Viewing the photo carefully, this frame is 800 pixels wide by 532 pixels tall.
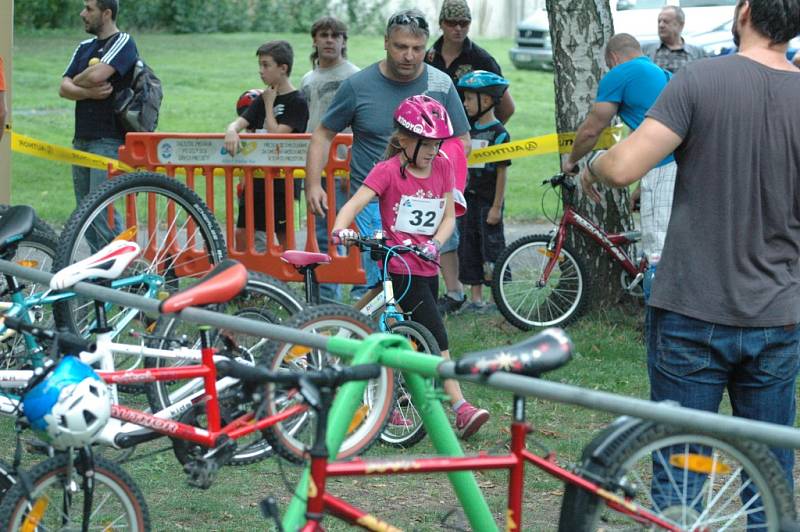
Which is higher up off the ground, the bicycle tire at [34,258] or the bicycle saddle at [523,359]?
the bicycle saddle at [523,359]

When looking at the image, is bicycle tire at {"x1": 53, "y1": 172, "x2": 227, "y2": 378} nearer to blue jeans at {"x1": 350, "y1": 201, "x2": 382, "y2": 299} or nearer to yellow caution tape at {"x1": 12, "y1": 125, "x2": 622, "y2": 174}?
blue jeans at {"x1": 350, "y1": 201, "x2": 382, "y2": 299}

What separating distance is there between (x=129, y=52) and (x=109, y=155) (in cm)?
75

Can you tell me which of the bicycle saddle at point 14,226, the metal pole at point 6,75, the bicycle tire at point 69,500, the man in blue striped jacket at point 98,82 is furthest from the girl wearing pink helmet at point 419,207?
the metal pole at point 6,75

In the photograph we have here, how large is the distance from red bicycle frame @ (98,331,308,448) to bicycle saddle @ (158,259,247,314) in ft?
1.71

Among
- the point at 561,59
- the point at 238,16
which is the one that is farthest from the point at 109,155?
the point at 238,16

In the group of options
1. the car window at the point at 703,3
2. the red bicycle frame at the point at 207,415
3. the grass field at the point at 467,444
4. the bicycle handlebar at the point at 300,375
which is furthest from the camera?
the car window at the point at 703,3

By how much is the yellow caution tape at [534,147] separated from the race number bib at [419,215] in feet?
9.63

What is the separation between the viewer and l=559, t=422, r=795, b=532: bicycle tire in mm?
3490

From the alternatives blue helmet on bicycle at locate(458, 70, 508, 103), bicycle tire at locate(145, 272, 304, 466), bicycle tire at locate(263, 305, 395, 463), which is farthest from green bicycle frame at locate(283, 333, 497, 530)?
blue helmet on bicycle at locate(458, 70, 508, 103)

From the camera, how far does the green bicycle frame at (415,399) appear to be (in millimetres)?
3539

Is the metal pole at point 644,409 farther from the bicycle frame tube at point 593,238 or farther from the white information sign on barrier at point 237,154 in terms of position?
the white information sign on barrier at point 237,154

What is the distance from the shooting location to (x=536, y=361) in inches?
138

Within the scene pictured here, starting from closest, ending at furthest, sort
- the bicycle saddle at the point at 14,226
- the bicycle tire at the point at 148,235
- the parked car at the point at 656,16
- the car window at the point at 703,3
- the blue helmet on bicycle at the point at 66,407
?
the blue helmet on bicycle at the point at 66,407
the bicycle saddle at the point at 14,226
the bicycle tire at the point at 148,235
the parked car at the point at 656,16
the car window at the point at 703,3

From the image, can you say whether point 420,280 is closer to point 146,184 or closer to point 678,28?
point 146,184
